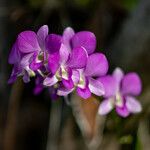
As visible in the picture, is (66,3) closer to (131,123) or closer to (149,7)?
(149,7)

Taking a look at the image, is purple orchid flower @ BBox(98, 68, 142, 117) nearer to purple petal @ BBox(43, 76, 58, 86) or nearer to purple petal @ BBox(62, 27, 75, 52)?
purple petal @ BBox(62, 27, 75, 52)

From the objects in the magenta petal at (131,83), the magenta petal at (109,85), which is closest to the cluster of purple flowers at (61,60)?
the magenta petal at (109,85)

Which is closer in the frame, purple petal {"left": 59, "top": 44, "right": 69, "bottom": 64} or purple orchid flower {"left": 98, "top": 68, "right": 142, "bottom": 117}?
purple petal {"left": 59, "top": 44, "right": 69, "bottom": 64}

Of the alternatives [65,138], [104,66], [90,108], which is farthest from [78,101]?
[104,66]

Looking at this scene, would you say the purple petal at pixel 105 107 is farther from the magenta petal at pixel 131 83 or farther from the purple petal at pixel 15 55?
the purple petal at pixel 15 55

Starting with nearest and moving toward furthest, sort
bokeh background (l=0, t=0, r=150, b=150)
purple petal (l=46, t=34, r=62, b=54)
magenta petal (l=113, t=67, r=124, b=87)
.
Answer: purple petal (l=46, t=34, r=62, b=54), magenta petal (l=113, t=67, r=124, b=87), bokeh background (l=0, t=0, r=150, b=150)

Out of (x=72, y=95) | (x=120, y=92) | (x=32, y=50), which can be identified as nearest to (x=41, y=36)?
(x=32, y=50)

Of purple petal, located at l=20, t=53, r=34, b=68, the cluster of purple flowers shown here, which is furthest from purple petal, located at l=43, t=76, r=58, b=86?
purple petal, located at l=20, t=53, r=34, b=68
